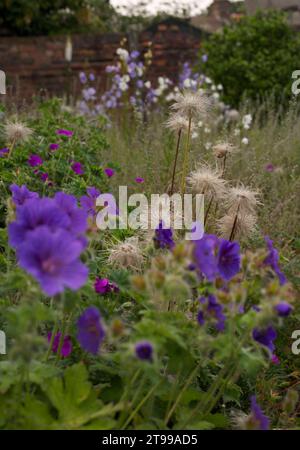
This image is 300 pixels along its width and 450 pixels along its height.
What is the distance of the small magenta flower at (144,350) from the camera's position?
117 centimetres

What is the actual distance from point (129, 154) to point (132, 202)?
7.29 feet

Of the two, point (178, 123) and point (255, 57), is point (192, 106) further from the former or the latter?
point (255, 57)

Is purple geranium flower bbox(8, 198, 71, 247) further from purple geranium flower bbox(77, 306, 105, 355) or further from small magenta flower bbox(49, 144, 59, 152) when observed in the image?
small magenta flower bbox(49, 144, 59, 152)

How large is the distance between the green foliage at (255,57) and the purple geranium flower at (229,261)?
7175 millimetres

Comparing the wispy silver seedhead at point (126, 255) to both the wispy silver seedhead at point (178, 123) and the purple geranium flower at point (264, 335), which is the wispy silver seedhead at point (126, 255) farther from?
the wispy silver seedhead at point (178, 123)

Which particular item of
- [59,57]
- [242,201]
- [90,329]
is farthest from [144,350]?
[59,57]

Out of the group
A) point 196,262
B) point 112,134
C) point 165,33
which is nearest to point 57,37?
point 165,33

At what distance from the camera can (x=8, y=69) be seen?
10477 mm

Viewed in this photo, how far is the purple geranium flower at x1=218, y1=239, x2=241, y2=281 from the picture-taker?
5.25 feet

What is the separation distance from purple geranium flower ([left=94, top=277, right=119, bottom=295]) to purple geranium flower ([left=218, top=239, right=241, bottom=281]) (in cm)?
38

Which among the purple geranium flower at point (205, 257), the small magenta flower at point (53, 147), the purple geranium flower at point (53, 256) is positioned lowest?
the small magenta flower at point (53, 147)

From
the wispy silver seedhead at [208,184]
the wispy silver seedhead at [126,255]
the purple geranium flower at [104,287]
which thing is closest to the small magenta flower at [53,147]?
the wispy silver seedhead at [208,184]

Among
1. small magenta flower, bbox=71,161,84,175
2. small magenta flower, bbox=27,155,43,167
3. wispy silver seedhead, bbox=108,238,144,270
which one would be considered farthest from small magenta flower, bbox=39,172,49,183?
wispy silver seedhead, bbox=108,238,144,270

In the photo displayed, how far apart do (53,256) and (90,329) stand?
271 mm
